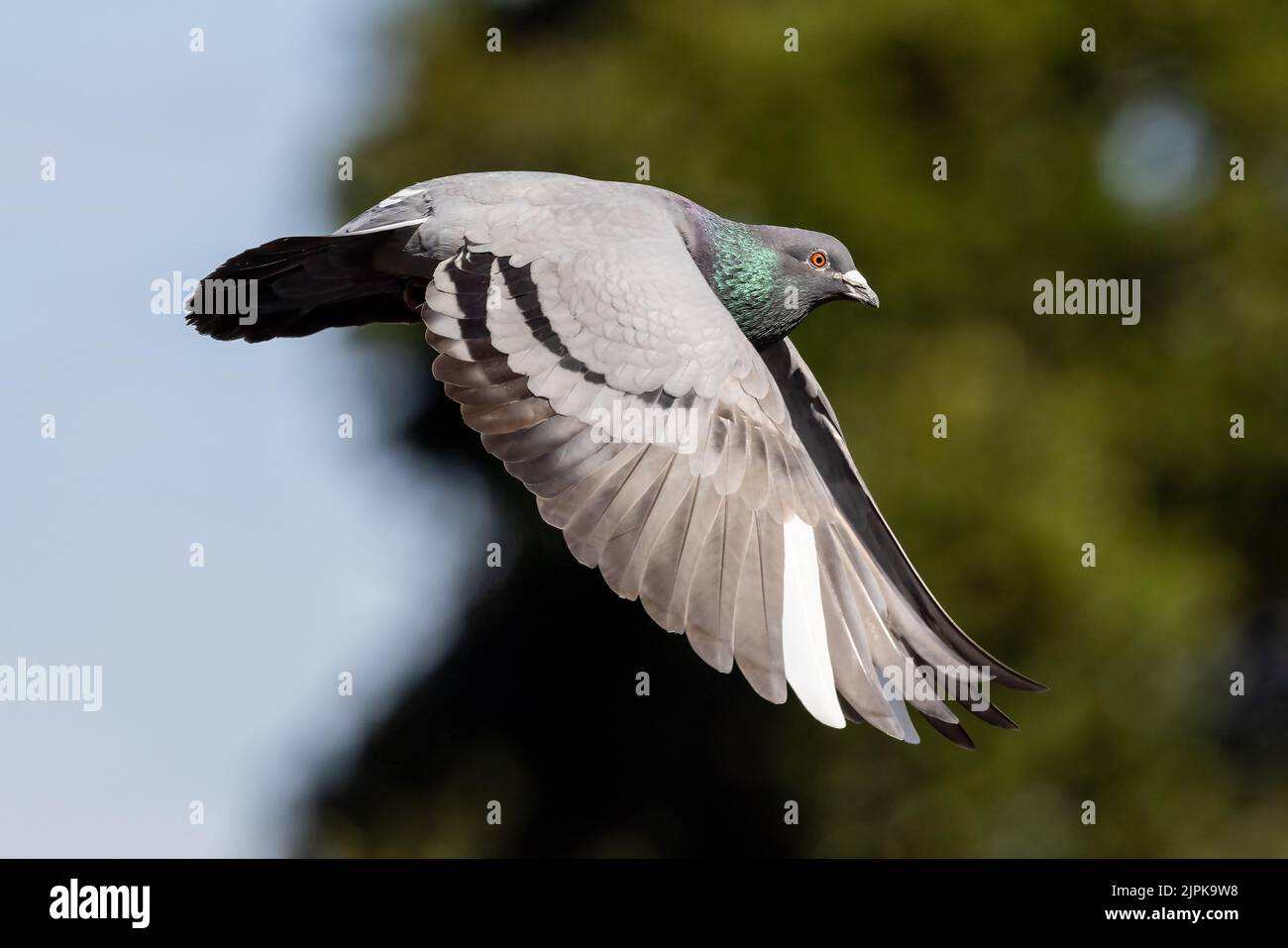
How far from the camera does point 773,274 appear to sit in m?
8.34

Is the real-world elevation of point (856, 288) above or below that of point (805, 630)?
above

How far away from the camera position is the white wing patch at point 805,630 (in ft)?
20.3

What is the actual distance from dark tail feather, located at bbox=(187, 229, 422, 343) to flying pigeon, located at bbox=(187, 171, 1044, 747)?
11 millimetres

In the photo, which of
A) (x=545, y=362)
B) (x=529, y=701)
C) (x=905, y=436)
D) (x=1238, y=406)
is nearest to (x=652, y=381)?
(x=545, y=362)

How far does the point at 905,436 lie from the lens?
640 inches

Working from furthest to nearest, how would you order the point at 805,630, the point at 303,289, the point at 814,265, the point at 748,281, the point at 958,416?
the point at 958,416, the point at 814,265, the point at 748,281, the point at 303,289, the point at 805,630

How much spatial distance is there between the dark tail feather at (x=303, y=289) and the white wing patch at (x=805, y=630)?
2232 mm

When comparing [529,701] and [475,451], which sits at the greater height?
[475,451]

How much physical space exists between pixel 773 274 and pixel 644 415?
1.86 m

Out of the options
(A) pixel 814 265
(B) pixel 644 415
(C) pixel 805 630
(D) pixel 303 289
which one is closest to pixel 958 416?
(A) pixel 814 265

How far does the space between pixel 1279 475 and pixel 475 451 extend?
306 inches

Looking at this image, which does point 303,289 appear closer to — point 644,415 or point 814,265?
point 644,415

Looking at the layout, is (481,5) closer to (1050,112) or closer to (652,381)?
(1050,112)

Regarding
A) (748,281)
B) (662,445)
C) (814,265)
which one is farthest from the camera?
(814,265)
